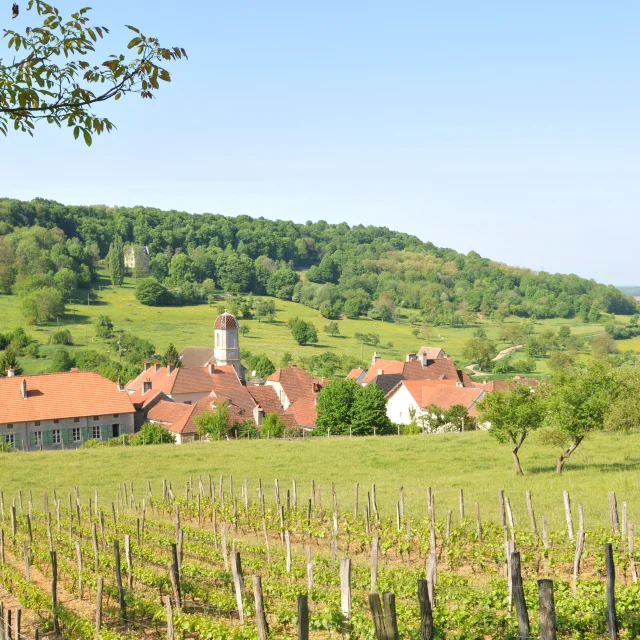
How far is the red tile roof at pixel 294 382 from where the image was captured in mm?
75688

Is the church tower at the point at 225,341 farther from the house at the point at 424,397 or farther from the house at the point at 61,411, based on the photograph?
the house at the point at 61,411

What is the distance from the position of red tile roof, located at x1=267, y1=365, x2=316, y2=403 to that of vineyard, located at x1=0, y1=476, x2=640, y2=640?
49.7m

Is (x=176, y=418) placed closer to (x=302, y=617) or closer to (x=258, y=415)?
(x=258, y=415)

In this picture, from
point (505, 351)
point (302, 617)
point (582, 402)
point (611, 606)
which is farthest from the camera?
point (505, 351)

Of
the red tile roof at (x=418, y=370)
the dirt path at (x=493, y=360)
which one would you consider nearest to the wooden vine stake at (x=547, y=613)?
the red tile roof at (x=418, y=370)

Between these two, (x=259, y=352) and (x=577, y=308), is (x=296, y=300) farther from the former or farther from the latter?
(x=577, y=308)

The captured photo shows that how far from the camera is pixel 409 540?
1906 cm

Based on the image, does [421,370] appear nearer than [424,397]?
No

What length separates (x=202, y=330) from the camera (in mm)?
126312

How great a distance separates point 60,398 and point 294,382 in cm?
2726

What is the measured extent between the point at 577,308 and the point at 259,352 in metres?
110

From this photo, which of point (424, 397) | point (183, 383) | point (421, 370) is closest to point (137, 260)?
point (421, 370)

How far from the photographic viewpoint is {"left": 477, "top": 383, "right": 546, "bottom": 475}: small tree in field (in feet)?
Answer: 101

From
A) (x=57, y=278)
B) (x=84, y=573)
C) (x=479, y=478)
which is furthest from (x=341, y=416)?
(x=57, y=278)
